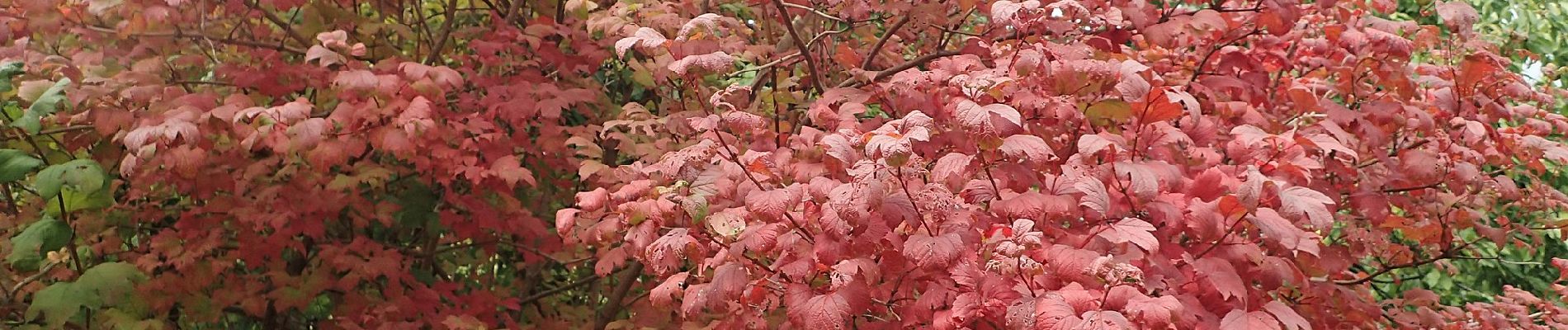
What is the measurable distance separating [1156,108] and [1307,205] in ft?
1.40

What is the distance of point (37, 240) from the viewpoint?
11.0ft

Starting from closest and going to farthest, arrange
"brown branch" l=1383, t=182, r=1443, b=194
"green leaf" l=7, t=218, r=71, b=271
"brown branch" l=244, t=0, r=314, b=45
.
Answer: "brown branch" l=1383, t=182, r=1443, b=194, "green leaf" l=7, t=218, r=71, b=271, "brown branch" l=244, t=0, r=314, b=45

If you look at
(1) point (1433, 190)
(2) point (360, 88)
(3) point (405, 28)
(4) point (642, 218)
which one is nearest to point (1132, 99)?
(4) point (642, 218)

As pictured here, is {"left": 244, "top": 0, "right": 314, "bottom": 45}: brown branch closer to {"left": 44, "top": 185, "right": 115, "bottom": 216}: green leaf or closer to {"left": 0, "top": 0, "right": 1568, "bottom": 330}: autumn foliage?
{"left": 0, "top": 0, "right": 1568, "bottom": 330}: autumn foliage

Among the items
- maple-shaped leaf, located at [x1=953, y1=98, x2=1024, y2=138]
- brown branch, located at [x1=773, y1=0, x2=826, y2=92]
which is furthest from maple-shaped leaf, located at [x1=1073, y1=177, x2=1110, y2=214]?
brown branch, located at [x1=773, y1=0, x2=826, y2=92]

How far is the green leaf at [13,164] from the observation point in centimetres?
325

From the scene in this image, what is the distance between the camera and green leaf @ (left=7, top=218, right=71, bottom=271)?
3344 millimetres

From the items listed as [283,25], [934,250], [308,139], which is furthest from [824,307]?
[283,25]

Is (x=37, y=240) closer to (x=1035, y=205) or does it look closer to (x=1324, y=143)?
(x=1035, y=205)

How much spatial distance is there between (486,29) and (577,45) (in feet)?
1.08

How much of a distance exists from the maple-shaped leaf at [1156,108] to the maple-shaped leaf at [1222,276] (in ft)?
1.07

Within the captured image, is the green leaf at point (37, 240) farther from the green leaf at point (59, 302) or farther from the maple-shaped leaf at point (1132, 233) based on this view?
the maple-shaped leaf at point (1132, 233)

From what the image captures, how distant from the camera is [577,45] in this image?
14.1 ft

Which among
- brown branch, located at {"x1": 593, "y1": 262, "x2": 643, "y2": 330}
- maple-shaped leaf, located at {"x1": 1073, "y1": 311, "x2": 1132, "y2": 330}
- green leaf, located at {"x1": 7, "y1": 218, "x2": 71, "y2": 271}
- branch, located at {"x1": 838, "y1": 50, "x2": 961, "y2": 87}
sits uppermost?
maple-shaped leaf, located at {"x1": 1073, "y1": 311, "x2": 1132, "y2": 330}
